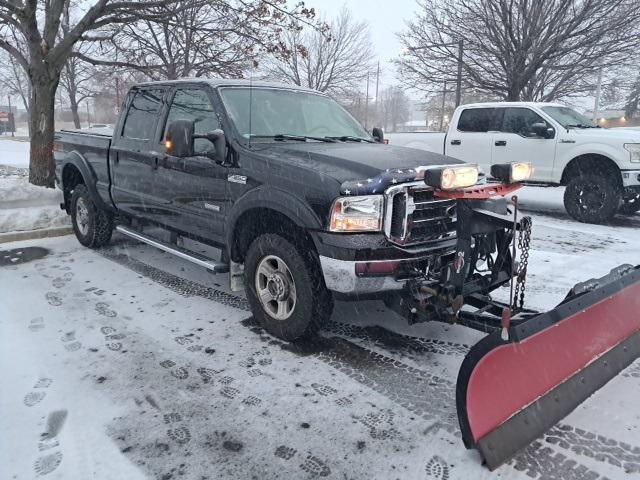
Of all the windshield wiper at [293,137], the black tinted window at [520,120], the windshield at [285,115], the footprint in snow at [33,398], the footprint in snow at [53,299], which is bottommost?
the footprint in snow at [33,398]

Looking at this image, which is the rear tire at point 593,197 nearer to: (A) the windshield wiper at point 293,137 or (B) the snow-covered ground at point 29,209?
(A) the windshield wiper at point 293,137

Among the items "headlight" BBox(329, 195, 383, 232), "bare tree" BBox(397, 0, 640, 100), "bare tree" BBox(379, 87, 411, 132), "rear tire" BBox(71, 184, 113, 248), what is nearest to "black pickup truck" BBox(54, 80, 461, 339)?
"headlight" BBox(329, 195, 383, 232)

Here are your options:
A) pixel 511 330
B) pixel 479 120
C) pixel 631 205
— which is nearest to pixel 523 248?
pixel 511 330

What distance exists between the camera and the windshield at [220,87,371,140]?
426cm

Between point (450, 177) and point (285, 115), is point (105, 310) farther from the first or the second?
point (450, 177)

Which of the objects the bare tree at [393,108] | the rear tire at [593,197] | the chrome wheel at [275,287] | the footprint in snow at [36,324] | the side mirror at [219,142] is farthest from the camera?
the bare tree at [393,108]

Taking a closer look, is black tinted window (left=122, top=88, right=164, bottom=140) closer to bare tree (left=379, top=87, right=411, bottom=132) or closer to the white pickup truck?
the white pickup truck

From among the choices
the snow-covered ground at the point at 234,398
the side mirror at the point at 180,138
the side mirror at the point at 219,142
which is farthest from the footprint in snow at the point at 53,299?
the side mirror at the point at 219,142

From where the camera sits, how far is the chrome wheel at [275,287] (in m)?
3.72

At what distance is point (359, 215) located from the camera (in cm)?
323

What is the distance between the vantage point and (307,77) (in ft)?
92.6

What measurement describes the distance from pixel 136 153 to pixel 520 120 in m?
7.10

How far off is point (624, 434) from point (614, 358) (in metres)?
0.61

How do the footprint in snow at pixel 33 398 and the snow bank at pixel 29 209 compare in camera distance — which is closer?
the footprint in snow at pixel 33 398
